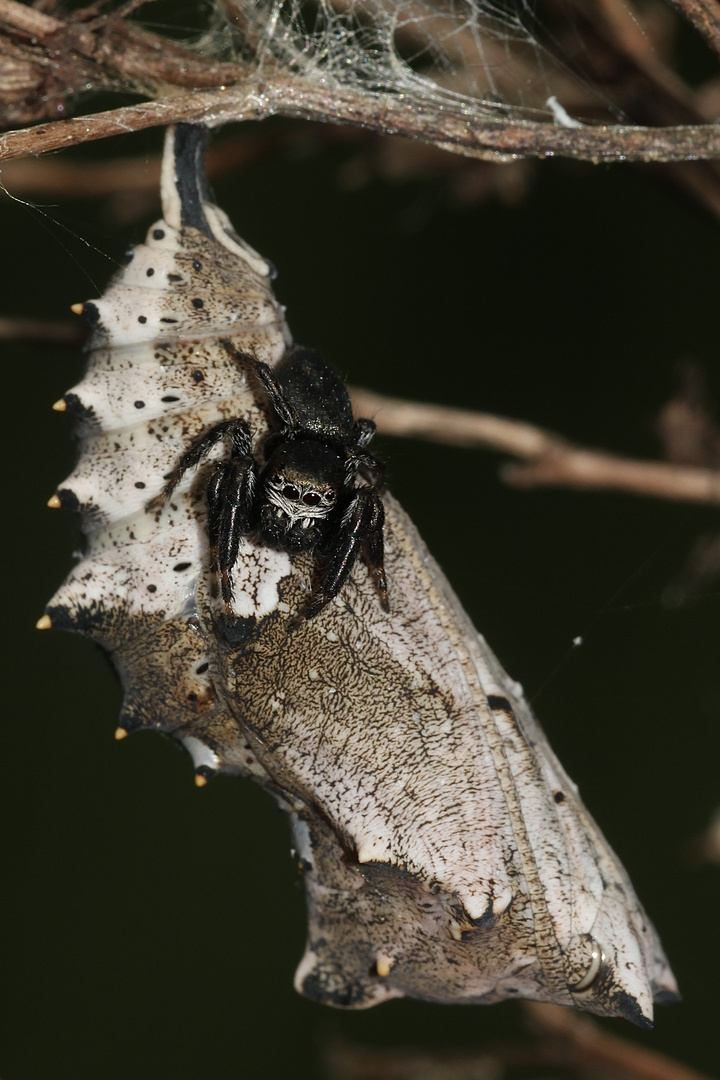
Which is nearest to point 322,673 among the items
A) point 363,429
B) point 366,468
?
point 366,468

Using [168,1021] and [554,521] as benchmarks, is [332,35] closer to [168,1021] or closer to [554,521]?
[554,521]

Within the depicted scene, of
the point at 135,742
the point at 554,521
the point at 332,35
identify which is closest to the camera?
the point at 332,35

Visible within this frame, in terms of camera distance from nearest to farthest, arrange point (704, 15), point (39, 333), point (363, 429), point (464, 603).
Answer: point (704, 15)
point (363, 429)
point (39, 333)
point (464, 603)

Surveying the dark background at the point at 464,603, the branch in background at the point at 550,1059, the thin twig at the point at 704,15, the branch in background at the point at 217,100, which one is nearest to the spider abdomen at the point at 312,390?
the branch in background at the point at 217,100

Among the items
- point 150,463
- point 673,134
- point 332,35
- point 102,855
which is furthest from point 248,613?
point 102,855

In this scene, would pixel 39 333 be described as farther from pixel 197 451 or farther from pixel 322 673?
pixel 322 673

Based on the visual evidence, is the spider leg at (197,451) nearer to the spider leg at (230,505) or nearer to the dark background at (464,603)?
the spider leg at (230,505)

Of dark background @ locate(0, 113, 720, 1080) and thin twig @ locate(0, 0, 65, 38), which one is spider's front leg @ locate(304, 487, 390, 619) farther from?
dark background @ locate(0, 113, 720, 1080)
